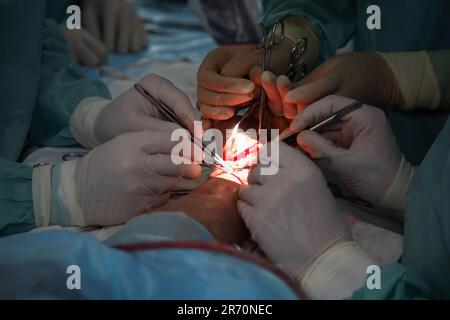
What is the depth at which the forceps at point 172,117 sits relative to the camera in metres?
1.77

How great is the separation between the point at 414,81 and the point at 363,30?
45 cm

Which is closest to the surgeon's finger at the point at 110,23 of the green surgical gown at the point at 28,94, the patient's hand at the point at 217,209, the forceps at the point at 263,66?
the green surgical gown at the point at 28,94

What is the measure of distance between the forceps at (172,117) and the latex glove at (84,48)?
136 centimetres

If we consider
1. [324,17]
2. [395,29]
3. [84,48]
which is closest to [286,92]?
[395,29]

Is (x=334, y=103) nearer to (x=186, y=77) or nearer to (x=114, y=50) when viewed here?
(x=186, y=77)

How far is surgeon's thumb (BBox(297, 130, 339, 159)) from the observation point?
1704mm

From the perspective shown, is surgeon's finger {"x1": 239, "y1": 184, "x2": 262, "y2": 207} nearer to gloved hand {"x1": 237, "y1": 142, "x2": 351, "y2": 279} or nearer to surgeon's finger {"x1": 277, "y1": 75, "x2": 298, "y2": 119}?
gloved hand {"x1": 237, "y1": 142, "x2": 351, "y2": 279}

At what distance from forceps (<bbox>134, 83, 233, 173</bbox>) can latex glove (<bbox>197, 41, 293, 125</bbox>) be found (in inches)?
4.0

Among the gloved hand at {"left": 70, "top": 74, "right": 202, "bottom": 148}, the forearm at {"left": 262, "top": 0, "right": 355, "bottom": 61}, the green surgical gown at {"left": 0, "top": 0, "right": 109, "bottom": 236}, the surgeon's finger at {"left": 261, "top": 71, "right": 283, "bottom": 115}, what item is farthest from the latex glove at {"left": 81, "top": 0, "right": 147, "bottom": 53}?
the surgeon's finger at {"left": 261, "top": 71, "right": 283, "bottom": 115}

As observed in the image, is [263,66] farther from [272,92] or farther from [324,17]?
[324,17]

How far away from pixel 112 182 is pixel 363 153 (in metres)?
0.82

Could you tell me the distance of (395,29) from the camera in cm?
223

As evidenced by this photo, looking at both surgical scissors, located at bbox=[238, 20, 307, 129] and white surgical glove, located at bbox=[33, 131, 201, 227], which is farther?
surgical scissors, located at bbox=[238, 20, 307, 129]

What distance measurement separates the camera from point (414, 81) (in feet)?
6.73
